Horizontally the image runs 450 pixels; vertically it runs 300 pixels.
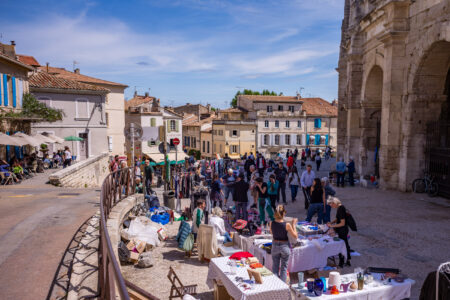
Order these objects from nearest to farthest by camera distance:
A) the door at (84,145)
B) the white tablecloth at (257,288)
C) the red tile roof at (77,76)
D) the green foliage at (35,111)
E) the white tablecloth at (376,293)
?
the white tablecloth at (376,293)
the white tablecloth at (257,288)
the green foliage at (35,111)
the door at (84,145)
the red tile roof at (77,76)

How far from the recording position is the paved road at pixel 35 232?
4289 mm

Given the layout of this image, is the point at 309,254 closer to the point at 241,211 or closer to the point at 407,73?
the point at 241,211

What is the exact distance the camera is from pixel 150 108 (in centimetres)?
4597

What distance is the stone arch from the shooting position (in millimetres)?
12891

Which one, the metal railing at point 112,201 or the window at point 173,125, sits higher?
the window at point 173,125

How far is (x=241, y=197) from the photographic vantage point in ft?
32.5

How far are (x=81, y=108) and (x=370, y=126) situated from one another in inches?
757

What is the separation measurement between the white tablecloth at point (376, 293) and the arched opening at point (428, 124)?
9288 mm

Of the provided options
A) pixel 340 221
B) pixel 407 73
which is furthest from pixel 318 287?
pixel 407 73

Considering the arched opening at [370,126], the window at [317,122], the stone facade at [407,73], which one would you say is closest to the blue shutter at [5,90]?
the stone facade at [407,73]

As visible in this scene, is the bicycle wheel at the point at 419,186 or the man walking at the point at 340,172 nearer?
the bicycle wheel at the point at 419,186

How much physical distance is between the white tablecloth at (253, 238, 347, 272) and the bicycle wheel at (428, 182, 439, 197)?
8123 millimetres

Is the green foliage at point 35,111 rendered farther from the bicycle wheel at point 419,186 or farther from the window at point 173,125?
the window at point 173,125

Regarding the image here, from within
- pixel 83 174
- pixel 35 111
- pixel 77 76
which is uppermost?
pixel 77 76
